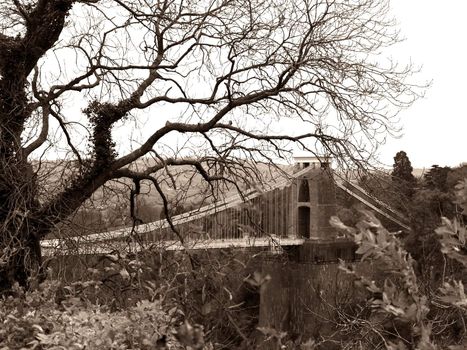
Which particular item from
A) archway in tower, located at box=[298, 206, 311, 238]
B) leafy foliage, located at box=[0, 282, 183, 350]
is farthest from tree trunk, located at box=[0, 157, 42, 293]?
archway in tower, located at box=[298, 206, 311, 238]

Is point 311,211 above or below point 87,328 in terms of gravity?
above

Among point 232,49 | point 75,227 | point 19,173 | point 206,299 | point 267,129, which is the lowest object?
point 206,299

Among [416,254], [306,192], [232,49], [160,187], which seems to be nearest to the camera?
[232,49]

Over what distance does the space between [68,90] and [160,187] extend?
1510 mm

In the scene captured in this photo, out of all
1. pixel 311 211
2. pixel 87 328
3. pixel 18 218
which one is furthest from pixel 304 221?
pixel 87 328

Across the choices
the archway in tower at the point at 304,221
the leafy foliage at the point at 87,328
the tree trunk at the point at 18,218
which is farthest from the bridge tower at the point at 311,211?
the leafy foliage at the point at 87,328

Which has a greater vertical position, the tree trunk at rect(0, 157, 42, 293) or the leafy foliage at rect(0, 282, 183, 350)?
the tree trunk at rect(0, 157, 42, 293)

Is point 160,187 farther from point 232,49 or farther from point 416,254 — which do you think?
point 416,254

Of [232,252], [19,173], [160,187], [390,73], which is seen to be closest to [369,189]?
[390,73]

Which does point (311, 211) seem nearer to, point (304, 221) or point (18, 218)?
point (304, 221)

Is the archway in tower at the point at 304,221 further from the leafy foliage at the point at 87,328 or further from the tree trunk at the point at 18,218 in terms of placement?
the leafy foliage at the point at 87,328

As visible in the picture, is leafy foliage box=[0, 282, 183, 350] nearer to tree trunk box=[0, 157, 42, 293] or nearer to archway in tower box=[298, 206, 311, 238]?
tree trunk box=[0, 157, 42, 293]

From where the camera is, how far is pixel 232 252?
10.1 ft

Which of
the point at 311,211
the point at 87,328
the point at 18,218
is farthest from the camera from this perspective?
the point at 311,211
